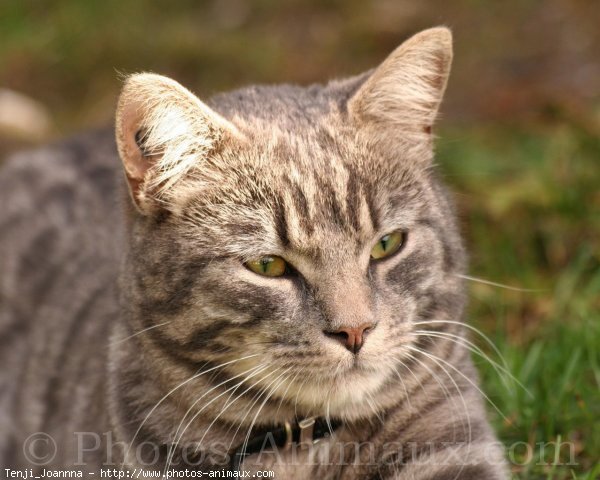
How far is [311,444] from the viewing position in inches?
111

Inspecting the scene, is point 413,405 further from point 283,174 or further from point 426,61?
point 426,61

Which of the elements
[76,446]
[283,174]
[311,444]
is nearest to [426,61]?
[283,174]

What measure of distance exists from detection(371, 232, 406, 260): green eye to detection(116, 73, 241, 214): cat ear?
21.3 inches

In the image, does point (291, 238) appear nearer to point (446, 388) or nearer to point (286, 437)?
point (286, 437)

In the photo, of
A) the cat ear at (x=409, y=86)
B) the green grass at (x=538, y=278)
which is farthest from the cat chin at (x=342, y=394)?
the cat ear at (x=409, y=86)

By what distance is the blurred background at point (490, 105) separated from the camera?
3555 mm

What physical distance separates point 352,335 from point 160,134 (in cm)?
84

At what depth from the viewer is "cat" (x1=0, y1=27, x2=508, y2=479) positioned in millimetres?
2641

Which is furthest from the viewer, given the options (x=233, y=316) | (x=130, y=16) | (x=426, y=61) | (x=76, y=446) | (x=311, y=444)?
(x=130, y=16)

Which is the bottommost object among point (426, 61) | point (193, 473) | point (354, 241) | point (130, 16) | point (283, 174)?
point (193, 473)

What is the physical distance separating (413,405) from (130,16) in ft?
17.4

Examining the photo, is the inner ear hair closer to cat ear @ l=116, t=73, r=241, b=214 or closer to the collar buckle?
cat ear @ l=116, t=73, r=241, b=214

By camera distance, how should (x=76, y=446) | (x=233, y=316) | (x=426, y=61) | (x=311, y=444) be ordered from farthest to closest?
1. (x=76, y=446)
2. (x=426, y=61)
3. (x=311, y=444)
4. (x=233, y=316)

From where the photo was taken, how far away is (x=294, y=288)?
264 cm
